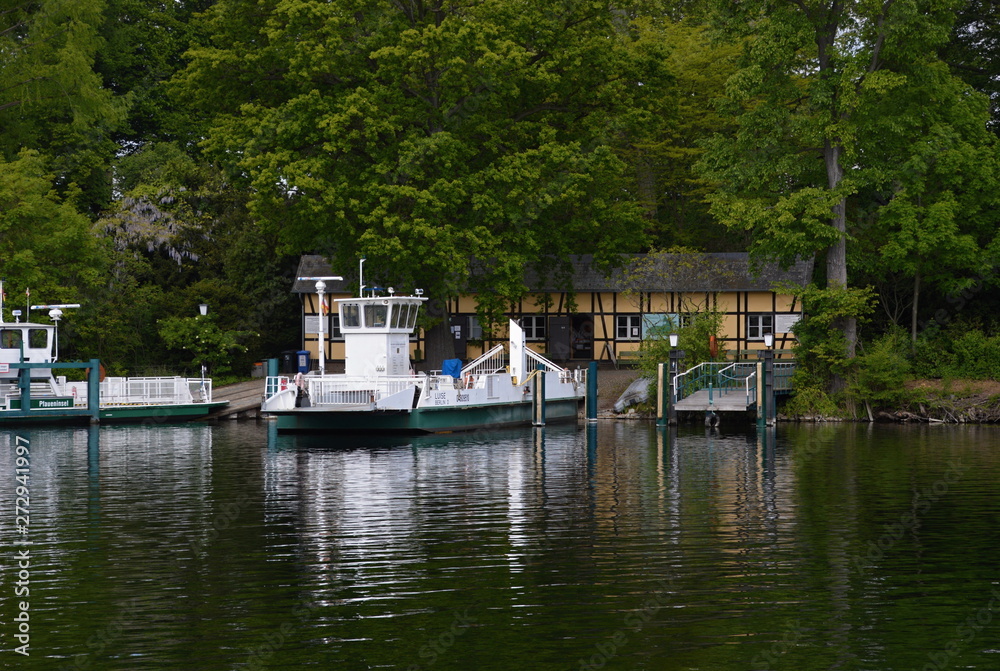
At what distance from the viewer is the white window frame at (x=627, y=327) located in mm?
55438

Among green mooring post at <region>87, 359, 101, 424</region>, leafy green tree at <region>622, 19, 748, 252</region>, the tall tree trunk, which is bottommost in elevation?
green mooring post at <region>87, 359, 101, 424</region>

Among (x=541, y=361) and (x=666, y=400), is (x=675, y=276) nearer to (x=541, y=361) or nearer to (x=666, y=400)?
(x=541, y=361)

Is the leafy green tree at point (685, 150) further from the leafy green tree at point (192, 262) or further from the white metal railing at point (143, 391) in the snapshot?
the white metal railing at point (143, 391)

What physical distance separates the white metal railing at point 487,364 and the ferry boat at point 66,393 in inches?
385

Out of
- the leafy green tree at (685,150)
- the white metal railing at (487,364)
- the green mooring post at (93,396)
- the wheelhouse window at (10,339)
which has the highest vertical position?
the leafy green tree at (685,150)

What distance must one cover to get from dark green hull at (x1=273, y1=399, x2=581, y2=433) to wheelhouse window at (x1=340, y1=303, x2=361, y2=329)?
3977 mm

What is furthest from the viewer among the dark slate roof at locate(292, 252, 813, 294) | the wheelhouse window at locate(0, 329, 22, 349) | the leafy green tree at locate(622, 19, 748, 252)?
the leafy green tree at locate(622, 19, 748, 252)

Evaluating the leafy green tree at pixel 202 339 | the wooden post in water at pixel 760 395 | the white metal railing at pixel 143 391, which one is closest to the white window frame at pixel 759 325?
the wooden post in water at pixel 760 395

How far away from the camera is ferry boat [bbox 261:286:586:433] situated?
38469mm

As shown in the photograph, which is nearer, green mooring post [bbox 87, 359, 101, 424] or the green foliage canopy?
green mooring post [bbox 87, 359, 101, 424]

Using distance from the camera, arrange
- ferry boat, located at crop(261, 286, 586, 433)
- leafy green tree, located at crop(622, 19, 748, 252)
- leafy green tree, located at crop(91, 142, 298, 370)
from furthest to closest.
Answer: leafy green tree, located at crop(622, 19, 748, 252)
leafy green tree, located at crop(91, 142, 298, 370)
ferry boat, located at crop(261, 286, 586, 433)

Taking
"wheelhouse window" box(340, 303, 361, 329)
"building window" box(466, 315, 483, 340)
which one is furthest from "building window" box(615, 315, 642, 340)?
"wheelhouse window" box(340, 303, 361, 329)

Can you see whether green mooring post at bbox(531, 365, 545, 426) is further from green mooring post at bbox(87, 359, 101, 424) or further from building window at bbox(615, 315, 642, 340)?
green mooring post at bbox(87, 359, 101, 424)

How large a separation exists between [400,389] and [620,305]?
18784mm
